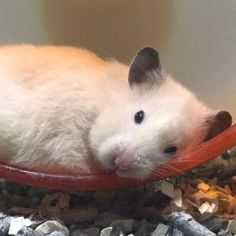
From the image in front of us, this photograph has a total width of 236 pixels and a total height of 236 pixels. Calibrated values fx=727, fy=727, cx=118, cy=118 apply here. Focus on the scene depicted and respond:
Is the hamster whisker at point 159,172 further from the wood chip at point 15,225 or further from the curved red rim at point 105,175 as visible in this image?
the wood chip at point 15,225

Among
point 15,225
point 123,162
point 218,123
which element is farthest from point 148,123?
point 15,225

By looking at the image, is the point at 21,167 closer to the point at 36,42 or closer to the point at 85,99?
the point at 85,99

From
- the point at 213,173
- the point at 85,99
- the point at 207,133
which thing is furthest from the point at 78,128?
the point at 213,173

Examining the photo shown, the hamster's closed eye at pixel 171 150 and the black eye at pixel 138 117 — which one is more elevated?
the black eye at pixel 138 117

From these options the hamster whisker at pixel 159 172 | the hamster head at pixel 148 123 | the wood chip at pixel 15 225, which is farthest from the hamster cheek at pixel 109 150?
the wood chip at pixel 15 225

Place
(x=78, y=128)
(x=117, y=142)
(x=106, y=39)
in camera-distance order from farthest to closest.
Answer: (x=106, y=39), (x=78, y=128), (x=117, y=142)

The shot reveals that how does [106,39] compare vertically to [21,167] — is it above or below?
above

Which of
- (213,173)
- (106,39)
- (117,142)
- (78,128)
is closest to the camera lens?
(117,142)

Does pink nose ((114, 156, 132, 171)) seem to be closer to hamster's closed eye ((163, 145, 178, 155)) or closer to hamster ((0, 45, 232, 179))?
hamster ((0, 45, 232, 179))
